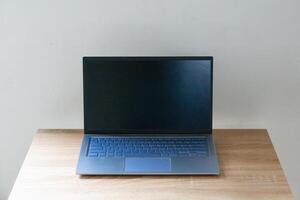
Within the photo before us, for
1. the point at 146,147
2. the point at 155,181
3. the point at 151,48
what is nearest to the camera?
the point at 155,181

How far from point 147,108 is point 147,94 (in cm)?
4

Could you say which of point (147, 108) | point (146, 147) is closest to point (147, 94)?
point (147, 108)

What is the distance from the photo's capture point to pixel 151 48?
1.50m

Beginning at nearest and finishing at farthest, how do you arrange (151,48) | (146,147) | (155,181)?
(155,181) < (146,147) < (151,48)

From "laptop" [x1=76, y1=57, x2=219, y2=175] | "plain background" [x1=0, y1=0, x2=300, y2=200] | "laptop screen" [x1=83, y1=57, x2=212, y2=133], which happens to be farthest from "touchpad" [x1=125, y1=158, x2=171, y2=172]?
"plain background" [x1=0, y1=0, x2=300, y2=200]

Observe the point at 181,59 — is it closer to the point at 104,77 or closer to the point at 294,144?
the point at 104,77

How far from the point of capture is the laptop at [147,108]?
54.0 inches

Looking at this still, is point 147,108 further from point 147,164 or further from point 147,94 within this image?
point 147,164

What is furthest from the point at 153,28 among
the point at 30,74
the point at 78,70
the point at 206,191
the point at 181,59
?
the point at 206,191

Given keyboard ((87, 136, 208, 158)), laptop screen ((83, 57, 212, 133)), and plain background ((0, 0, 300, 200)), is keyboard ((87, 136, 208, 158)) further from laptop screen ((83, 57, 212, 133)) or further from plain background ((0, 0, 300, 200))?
plain background ((0, 0, 300, 200))

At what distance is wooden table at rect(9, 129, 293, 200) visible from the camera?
1.19 meters

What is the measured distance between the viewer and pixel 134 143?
1.40 m

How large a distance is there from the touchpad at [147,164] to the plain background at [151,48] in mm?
338

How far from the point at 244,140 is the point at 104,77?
1.56 feet
